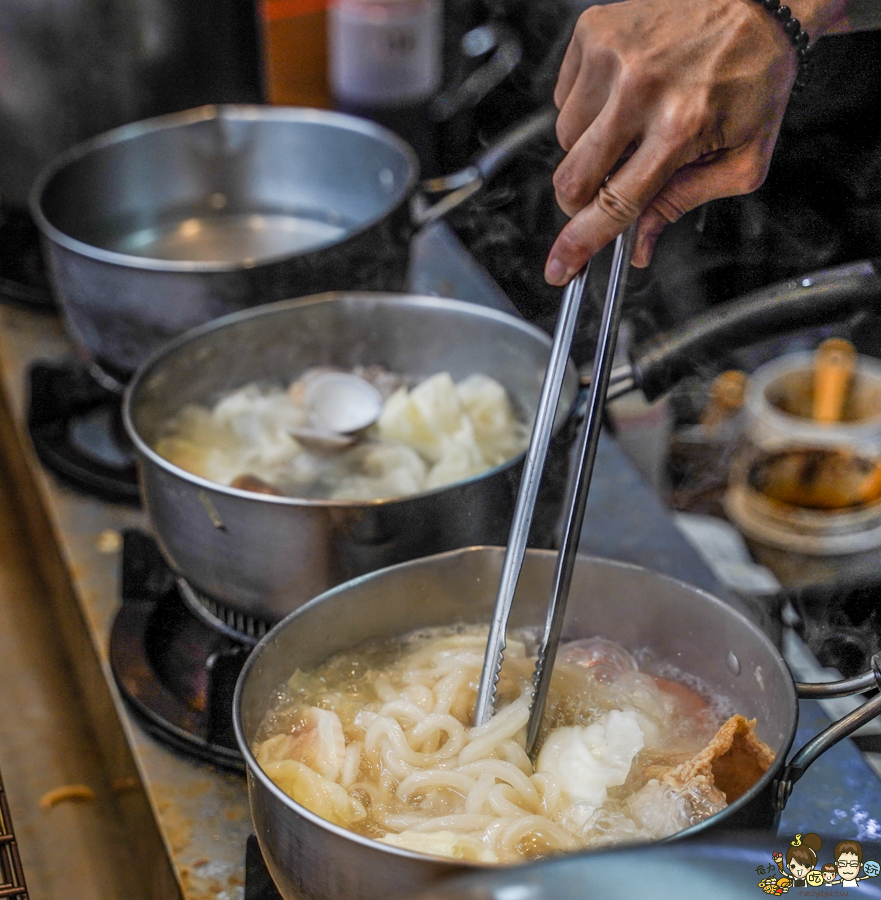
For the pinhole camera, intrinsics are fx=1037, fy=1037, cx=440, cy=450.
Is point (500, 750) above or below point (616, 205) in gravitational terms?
below

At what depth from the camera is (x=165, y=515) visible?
3.69 ft

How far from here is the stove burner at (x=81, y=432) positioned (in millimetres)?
1559

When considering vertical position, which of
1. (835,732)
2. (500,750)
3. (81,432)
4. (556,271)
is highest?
(556,271)

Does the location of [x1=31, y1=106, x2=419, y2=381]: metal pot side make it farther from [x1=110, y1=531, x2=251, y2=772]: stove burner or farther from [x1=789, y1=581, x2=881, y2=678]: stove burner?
[x1=789, y1=581, x2=881, y2=678]: stove burner

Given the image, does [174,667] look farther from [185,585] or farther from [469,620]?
[469,620]

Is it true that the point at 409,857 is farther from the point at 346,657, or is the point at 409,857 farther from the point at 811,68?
the point at 811,68

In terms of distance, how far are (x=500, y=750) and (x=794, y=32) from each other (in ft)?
2.04

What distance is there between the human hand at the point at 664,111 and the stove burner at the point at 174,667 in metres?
0.61

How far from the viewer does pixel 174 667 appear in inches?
47.1

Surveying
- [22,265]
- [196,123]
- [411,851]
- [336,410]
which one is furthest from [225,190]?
[411,851]

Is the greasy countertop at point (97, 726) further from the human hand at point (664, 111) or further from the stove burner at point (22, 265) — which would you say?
the human hand at point (664, 111)

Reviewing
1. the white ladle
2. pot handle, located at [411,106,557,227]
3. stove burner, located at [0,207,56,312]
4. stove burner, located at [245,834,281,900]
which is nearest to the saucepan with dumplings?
stove burner, located at [245,834,281,900]

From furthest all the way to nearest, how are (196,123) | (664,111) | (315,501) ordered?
(196,123) < (315,501) < (664,111)

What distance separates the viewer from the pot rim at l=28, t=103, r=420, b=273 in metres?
1.46
